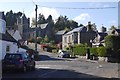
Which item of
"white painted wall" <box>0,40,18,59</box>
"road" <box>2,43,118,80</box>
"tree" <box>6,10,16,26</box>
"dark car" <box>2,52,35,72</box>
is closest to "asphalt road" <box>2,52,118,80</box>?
"road" <box>2,43,118,80</box>

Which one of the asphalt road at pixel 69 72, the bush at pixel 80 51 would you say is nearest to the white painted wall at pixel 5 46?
the asphalt road at pixel 69 72

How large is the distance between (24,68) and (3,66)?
4.86 ft

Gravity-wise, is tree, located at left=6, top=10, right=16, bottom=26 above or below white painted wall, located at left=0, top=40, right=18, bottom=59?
above

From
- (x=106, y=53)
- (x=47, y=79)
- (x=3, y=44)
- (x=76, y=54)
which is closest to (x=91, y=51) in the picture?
(x=106, y=53)

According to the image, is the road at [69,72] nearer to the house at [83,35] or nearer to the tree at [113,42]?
the tree at [113,42]

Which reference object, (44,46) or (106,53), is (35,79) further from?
(44,46)

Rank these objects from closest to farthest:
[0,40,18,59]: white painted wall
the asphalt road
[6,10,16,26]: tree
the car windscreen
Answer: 1. the asphalt road
2. the car windscreen
3. [0,40,18,59]: white painted wall
4. [6,10,16,26]: tree

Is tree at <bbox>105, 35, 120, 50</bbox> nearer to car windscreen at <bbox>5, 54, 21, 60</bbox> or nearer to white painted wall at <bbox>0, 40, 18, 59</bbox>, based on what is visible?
white painted wall at <bbox>0, 40, 18, 59</bbox>

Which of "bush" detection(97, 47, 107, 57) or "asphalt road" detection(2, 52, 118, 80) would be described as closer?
"asphalt road" detection(2, 52, 118, 80)

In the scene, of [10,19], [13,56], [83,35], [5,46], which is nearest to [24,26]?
[10,19]

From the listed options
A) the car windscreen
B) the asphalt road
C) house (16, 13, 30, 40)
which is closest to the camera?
the asphalt road

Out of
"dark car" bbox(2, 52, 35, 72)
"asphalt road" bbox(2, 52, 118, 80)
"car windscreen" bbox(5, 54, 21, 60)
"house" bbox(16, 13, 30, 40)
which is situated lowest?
"asphalt road" bbox(2, 52, 118, 80)

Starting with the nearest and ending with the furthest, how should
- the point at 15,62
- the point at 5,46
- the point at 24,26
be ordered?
the point at 15,62
the point at 5,46
the point at 24,26

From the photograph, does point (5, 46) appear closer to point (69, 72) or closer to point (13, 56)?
point (13, 56)
